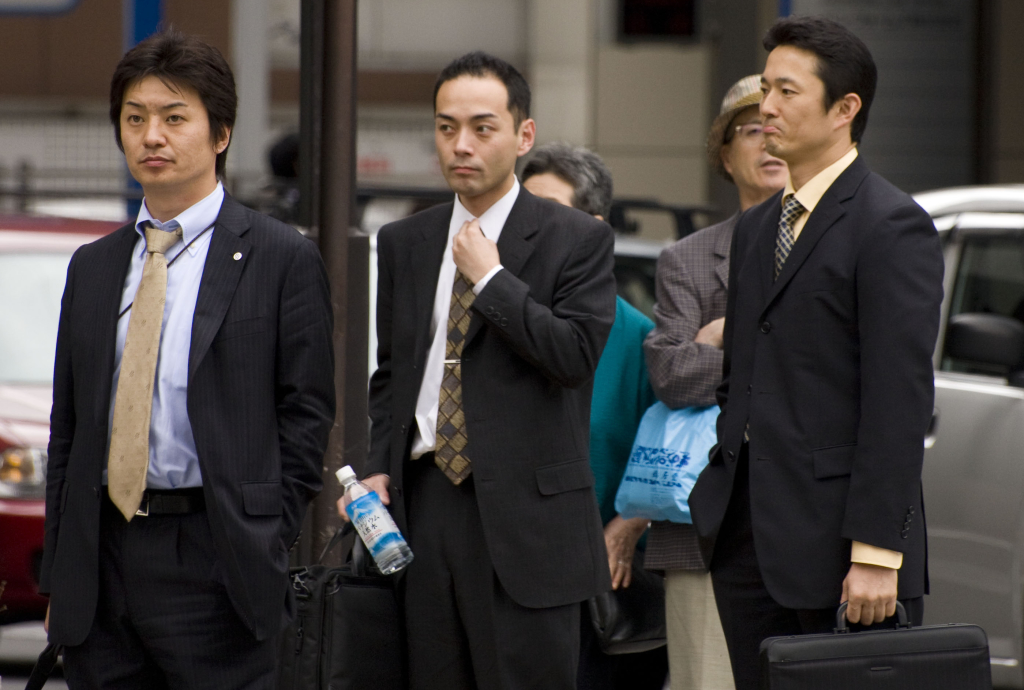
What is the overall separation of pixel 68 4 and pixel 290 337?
727 cm

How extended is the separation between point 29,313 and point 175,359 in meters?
3.83

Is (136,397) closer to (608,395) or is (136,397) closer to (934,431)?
(608,395)

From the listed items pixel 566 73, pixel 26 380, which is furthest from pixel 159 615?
pixel 566 73

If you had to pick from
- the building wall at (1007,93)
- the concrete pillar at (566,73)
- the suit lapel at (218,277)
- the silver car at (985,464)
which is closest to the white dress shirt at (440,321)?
the suit lapel at (218,277)

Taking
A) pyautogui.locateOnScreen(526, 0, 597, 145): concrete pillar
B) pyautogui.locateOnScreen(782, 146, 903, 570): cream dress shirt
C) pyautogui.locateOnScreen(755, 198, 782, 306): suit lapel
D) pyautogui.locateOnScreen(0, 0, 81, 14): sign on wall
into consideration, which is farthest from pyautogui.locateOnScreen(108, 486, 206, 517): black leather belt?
pyautogui.locateOnScreen(526, 0, 597, 145): concrete pillar

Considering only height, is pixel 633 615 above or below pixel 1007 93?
below

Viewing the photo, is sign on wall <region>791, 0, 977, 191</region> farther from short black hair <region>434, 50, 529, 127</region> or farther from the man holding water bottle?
the man holding water bottle

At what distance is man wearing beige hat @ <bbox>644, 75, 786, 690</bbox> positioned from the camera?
156 inches

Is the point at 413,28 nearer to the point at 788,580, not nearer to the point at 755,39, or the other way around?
the point at 755,39

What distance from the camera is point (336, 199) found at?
4926 mm

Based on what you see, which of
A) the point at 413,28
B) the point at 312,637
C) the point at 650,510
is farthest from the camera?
the point at 413,28

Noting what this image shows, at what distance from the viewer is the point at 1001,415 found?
5.21m

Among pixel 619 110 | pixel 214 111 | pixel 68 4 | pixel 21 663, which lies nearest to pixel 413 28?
pixel 619 110

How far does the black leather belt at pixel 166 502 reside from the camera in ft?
9.89
